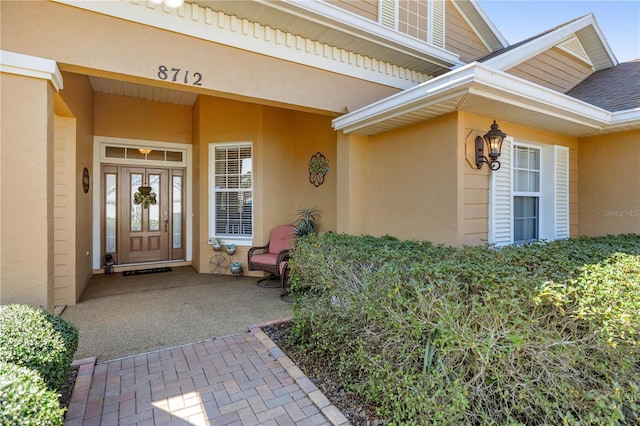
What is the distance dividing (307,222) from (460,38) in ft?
15.4

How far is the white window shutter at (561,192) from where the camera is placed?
15.3 feet

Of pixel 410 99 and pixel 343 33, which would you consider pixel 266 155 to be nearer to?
pixel 343 33

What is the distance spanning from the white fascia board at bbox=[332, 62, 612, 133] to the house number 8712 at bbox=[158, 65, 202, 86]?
6.46ft

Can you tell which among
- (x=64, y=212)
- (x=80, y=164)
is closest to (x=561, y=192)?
(x=64, y=212)

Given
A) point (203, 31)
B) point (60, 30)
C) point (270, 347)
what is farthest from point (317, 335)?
point (60, 30)

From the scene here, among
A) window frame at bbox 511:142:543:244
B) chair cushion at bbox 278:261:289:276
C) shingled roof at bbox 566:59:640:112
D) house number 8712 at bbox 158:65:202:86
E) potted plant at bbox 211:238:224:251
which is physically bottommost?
chair cushion at bbox 278:261:289:276

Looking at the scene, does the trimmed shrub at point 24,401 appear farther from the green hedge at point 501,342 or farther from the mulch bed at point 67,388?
the green hedge at point 501,342

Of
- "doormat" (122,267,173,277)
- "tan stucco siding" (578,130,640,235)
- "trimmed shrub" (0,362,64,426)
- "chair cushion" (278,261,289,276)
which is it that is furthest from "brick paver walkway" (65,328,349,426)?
"tan stucco siding" (578,130,640,235)

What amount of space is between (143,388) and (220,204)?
15.1 ft

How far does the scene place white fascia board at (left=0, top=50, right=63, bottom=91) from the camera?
9.14ft

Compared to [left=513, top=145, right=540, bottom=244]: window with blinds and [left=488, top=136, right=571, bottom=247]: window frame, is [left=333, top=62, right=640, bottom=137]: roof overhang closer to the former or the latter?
[left=488, top=136, right=571, bottom=247]: window frame

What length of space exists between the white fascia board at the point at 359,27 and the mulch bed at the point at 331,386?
A: 393 cm

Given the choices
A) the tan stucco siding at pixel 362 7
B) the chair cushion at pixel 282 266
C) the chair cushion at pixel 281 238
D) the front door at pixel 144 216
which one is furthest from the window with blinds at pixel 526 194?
the front door at pixel 144 216

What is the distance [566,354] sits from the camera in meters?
1.74
